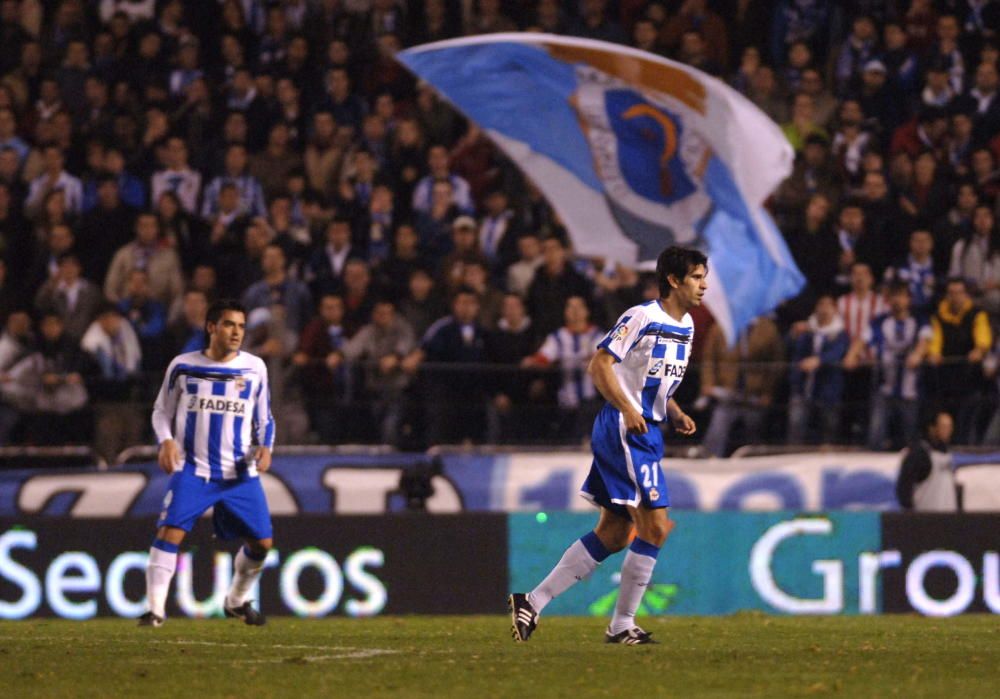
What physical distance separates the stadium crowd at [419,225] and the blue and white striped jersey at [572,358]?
2 cm

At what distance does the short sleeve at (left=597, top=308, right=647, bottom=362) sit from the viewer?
9969 mm

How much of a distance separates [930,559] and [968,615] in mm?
564

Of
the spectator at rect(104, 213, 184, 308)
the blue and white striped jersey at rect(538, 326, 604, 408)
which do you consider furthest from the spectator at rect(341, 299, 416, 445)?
the spectator at rect(104, 213, 184, 308)

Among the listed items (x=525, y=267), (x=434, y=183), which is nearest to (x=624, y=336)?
(x=525, y=267)

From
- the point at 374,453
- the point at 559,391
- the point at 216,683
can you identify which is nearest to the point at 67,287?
the point at 374,453

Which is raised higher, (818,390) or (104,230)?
(104,230)

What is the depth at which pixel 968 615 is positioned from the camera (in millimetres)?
14172

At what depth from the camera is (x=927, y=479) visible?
15.5 meters

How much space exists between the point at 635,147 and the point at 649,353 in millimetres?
6726

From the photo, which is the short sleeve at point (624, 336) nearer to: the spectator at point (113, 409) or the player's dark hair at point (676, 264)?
the player's dark hair at point (676, 264)

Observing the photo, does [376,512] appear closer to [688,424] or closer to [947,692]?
[688,424]

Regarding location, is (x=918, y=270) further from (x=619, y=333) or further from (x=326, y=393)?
(x=619, y=333)

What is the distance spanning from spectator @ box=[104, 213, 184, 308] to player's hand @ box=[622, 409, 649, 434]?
28.8ft

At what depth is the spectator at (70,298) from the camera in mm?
17125
